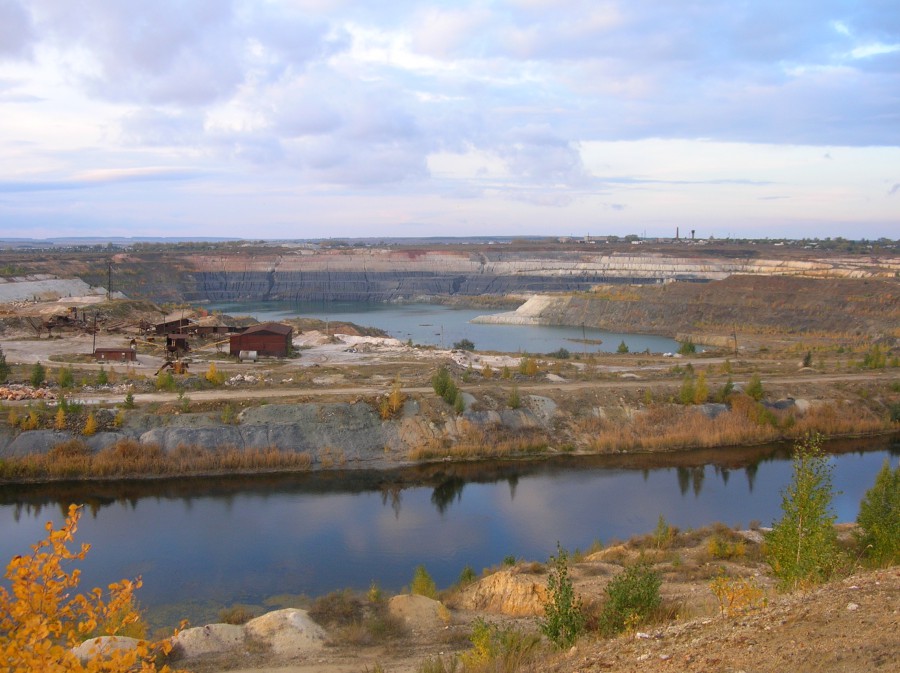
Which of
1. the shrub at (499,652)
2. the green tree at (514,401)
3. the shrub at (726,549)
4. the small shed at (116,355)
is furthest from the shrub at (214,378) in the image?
the shrub at (499,652)

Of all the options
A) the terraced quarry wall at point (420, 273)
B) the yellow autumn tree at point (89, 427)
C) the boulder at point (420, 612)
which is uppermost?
the terraced quarry wall at point (420, 273)

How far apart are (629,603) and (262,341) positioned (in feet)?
99.0

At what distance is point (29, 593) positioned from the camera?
4.84m

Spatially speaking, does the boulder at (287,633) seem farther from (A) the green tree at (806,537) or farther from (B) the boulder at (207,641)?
(A) the green tree at (806,537)

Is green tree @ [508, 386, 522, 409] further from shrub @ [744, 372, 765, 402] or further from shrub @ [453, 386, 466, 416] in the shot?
shrub @ [744, 372, 765, 402]

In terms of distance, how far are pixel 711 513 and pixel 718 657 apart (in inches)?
594

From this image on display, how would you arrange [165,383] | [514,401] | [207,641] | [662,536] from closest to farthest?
[207,641]
[662,536]
[514,401]
[165,383]

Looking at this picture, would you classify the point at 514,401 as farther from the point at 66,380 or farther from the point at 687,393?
the point at 66,380

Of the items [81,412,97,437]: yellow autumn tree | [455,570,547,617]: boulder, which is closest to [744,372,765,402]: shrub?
[455,570,547,617]: boulder

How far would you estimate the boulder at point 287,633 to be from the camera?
1110 cm

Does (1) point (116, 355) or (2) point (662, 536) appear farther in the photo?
(1) point (116, 355)

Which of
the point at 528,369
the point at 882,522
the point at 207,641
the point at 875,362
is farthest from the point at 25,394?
the point at 875,362

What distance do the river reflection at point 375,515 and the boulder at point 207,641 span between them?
399cm

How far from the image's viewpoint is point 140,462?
24.2 metres
